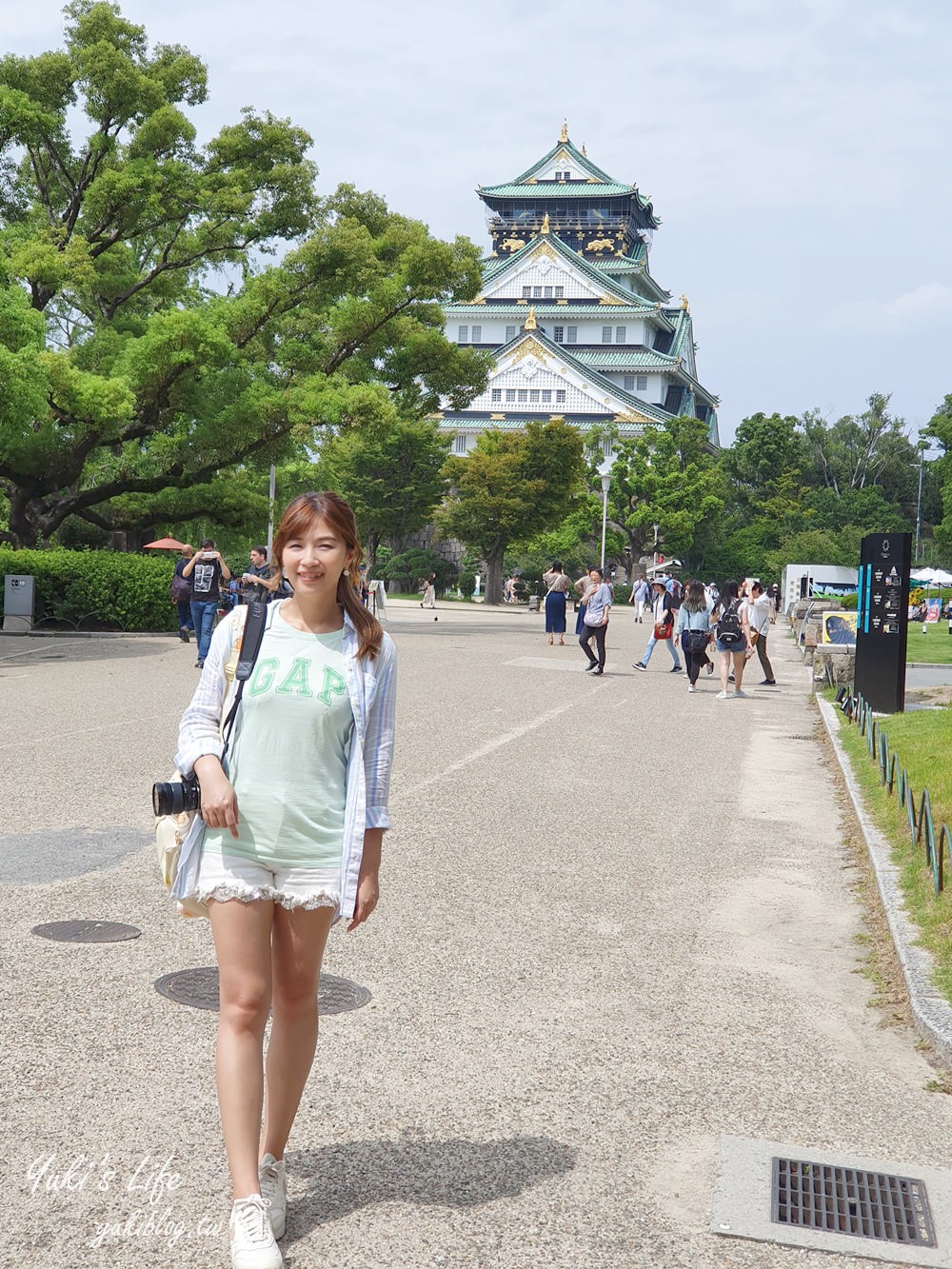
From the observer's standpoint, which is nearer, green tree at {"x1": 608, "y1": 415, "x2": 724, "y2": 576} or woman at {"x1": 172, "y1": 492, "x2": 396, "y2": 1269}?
woman at {"x1": 172, "y1": 492, "x2": 396, "y2": 1269}

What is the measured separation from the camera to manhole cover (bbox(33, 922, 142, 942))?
577 centimetres

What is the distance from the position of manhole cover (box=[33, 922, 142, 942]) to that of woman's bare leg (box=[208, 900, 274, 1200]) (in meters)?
2.72

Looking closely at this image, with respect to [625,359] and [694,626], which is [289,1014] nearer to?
[694,626]

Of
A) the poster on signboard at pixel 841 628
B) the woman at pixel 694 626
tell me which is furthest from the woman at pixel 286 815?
the poster on signboard at pixel 841 628

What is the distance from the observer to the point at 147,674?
18.9 metres

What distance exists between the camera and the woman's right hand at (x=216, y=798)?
3211mm

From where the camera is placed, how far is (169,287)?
33750 mm

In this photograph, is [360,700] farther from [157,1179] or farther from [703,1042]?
[703,1042]

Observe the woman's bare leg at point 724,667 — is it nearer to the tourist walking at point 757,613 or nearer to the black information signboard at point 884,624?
the tourist walking at point 757,613

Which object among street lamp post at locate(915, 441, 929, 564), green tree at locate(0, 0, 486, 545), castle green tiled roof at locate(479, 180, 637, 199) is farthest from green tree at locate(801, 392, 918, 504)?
green tree at locate(0, 0, 486, 545)

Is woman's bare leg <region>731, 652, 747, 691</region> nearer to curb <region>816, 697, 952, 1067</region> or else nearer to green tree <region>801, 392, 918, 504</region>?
curb <region>816, 697, 952, 1067</region>

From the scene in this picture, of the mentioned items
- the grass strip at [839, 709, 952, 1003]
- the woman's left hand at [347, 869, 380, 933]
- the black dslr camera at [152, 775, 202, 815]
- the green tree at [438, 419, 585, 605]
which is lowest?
the grass strip at [839, 709, 952, 1003]

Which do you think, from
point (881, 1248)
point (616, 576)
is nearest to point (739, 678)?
point (881, 1248)

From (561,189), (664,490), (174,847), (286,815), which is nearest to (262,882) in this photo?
(286,815)
